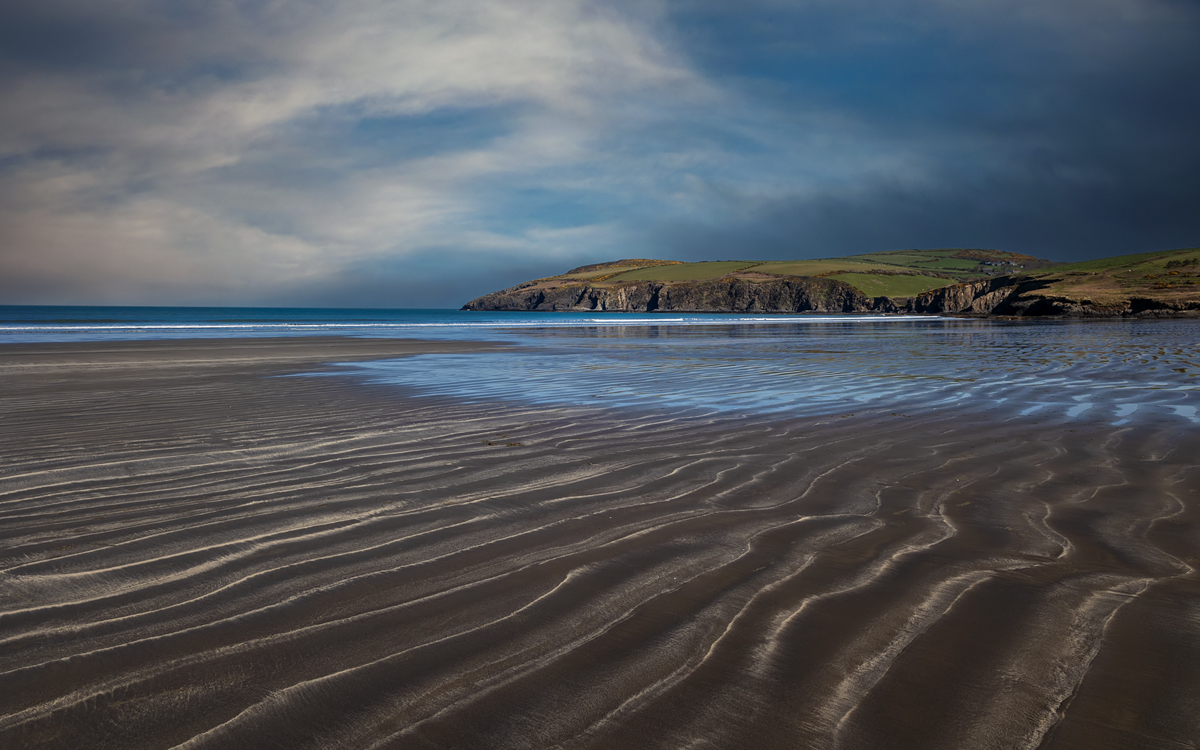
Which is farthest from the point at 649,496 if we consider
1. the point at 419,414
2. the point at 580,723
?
the point at 419,414

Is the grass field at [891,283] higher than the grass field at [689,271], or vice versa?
the grass field at [689,271]

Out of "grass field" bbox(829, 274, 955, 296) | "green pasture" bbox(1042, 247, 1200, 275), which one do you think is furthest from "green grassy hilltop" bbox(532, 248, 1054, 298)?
"green pasture" bbox(1042, 247, 1200, 275)

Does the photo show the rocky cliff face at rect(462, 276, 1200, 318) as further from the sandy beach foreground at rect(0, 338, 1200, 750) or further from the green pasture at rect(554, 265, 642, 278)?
the sandy beach foreground at rect(0, 338, 1200, 750)

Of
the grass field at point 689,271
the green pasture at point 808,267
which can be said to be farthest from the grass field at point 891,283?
the grass field at point 689,271

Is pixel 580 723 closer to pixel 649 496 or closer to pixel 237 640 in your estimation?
pixel 237 640

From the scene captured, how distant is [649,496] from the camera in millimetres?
4797

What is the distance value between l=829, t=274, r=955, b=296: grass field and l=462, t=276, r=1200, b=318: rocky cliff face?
2.80 metres

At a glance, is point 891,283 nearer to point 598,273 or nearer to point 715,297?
point 715,297

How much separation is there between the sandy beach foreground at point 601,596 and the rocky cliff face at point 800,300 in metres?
66.7

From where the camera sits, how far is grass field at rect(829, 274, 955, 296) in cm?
11956

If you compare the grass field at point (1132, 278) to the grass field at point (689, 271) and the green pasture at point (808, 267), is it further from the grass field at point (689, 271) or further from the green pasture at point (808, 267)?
the grass field at point (689, 271)

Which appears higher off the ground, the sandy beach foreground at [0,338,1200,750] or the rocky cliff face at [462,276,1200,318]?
the rocky cliff face at [462,276,1200,318]

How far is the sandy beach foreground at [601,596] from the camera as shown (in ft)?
6.88

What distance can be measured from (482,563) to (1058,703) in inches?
96.1
